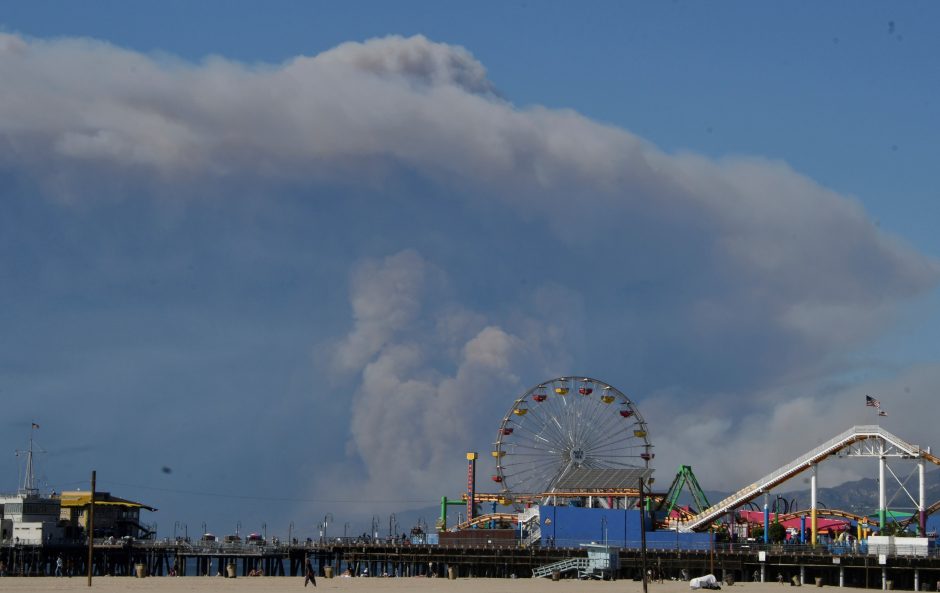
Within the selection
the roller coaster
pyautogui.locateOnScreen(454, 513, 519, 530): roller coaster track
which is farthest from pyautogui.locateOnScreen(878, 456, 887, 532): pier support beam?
pyautogui.locateOnScreen(454, 513, 519, 530): roller coaster track

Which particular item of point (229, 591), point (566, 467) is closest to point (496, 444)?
point (566, 467)

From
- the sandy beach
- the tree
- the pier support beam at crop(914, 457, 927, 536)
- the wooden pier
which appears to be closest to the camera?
the sandy beach

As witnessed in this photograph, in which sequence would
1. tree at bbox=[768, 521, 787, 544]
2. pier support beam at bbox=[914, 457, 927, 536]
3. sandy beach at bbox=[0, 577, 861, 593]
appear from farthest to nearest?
1. tree at bbox=[768, 521, 787, 544]
2. pier support beam at bbox=[914, 457, 927, 536]
3. sandy beach at bbox=[0, 577, 861, 593]

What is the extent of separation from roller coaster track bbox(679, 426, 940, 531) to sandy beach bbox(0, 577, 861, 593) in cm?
1647

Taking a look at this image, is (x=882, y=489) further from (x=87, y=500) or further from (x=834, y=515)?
(x=87, y=500)

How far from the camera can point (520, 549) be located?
328 feet

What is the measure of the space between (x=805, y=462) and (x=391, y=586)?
37.6m

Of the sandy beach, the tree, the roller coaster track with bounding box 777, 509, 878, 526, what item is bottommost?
the sandy beach

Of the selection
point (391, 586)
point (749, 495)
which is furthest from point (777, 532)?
point (391, 586)

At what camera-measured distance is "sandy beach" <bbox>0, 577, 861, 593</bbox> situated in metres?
76.6

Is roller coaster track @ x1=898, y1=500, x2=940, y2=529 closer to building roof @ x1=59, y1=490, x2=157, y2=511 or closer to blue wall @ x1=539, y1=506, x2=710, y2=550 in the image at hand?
blue wall @ x1=539, y1=506, x2=710, y2=550

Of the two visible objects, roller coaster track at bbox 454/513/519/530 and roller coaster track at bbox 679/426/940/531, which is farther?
roller coaster track at bbox 454/513/519/530

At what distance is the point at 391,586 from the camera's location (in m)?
82.8

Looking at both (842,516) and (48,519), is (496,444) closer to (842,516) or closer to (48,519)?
(842,516)
